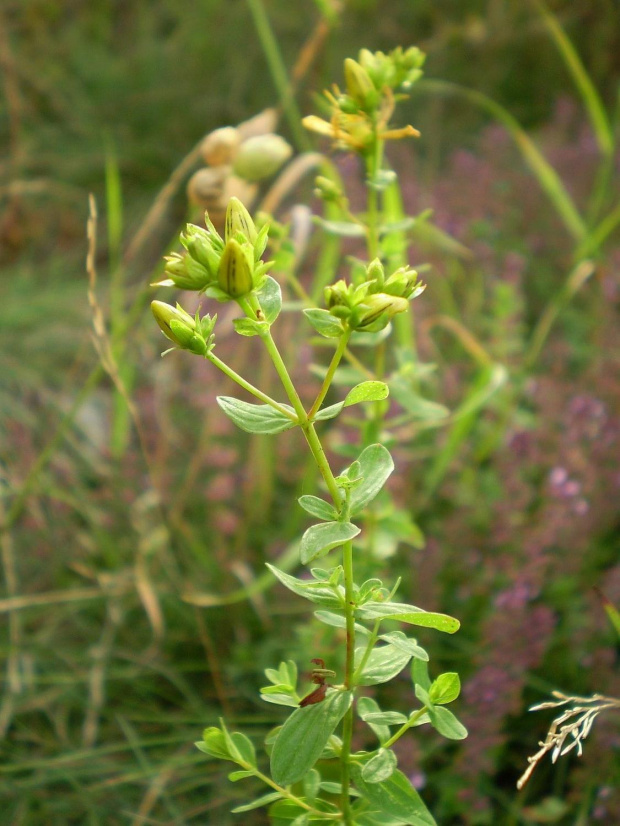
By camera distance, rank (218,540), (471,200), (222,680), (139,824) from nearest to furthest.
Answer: (139,824)
(222,680)
(218,540)
(471,200)

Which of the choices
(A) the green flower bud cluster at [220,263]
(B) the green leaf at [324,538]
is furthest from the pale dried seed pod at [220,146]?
(B) the green leaf at [324,538]

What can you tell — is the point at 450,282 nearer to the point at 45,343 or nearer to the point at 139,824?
the point at 45,343

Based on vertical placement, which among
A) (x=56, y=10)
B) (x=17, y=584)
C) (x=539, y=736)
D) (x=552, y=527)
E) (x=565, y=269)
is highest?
(x=56, y=10)

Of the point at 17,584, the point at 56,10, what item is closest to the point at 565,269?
the point at 17,584

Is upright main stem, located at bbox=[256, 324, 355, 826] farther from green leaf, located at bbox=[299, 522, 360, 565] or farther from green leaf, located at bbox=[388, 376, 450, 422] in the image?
green leaf, located at bbox=[388, 376, 450, 422]

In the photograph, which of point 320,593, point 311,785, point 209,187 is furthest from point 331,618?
point 209,187
